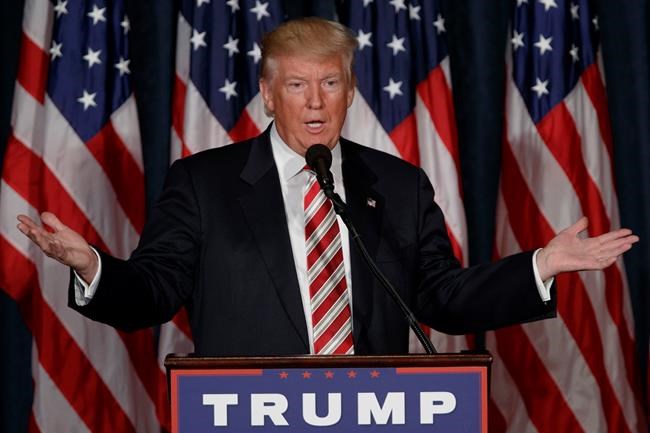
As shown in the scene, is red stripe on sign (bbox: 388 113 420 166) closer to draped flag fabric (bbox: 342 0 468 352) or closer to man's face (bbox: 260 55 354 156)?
draped flag fabric (bbox: 342 0 468 352)

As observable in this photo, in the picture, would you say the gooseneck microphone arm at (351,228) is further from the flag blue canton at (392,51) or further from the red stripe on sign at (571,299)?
the red stripe on sign at (571,299)

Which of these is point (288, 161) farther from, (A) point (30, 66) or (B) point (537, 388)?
(B) point (537, 388)

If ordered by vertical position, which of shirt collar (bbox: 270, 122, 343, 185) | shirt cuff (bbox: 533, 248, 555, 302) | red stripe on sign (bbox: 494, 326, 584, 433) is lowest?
red stripe on sign (bbox: 494, 326, 584, 433)

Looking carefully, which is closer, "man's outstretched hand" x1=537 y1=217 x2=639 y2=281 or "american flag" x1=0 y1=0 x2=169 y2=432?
"man's outstretched hand" x1=537 y1=217 x2=639 y2=281

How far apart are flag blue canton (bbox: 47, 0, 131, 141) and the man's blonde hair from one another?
1567 millimetres

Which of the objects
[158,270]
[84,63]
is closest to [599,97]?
[84,63]

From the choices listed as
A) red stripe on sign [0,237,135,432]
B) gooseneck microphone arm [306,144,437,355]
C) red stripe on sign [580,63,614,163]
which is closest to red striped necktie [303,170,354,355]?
gooseneck microphone arm [306,144,437,355]

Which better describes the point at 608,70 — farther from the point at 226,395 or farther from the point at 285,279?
the point at 226,395

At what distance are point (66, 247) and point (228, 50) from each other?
6.98 feet

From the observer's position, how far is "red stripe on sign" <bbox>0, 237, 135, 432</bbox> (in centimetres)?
374

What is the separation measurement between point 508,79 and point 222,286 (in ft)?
7.04

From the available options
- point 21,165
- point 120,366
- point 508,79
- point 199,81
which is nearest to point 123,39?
point 199,81

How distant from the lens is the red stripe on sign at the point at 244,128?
394 centimetres

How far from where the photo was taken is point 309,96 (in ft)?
7.87
